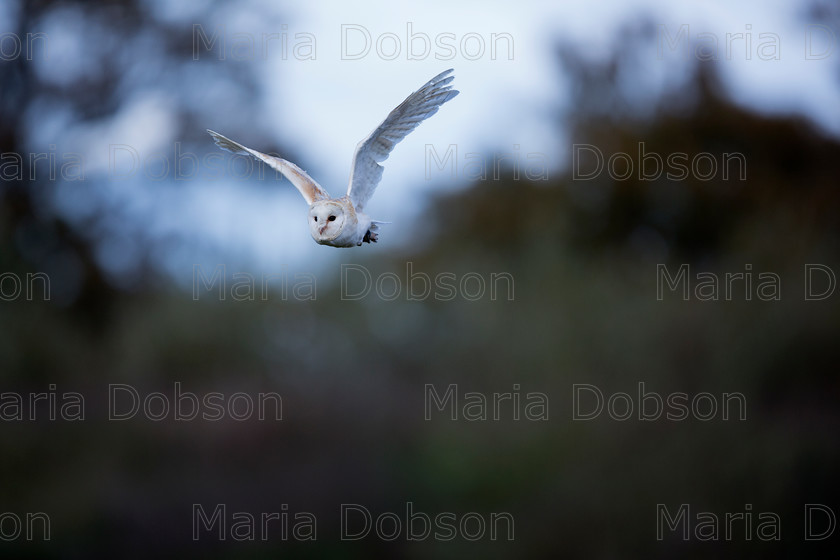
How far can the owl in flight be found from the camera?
162 centimetres

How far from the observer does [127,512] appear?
10359 mm

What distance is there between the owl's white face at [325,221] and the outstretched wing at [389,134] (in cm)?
17

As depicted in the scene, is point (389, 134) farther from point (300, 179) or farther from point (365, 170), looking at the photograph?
point (300, 179)

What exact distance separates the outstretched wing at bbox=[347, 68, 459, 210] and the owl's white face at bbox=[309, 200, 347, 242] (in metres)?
0.17

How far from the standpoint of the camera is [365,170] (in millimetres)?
1862

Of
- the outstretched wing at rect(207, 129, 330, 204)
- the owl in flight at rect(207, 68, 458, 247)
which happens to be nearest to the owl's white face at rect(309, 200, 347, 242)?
the owl in flight at rect(207, 68, 458, 247)

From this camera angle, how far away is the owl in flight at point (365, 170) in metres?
1.62

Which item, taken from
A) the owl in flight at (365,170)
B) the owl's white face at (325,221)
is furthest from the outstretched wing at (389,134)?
the owl's white face at (325,221)

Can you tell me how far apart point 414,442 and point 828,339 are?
19.0 ft

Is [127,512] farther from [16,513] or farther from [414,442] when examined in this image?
[414,442]

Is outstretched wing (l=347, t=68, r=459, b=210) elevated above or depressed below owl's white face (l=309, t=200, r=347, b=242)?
above

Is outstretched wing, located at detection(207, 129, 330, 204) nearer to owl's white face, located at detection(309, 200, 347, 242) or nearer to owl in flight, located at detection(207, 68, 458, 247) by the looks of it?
owl in flight, located at detection(207, 68, 458, 247)

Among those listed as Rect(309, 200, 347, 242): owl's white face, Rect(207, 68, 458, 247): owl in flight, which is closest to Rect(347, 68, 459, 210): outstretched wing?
Rect(207, 68, 458, 247): owl in flight

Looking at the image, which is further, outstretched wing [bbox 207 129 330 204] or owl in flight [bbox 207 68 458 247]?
outstretched wing [bbox 207 129 330 204]
